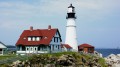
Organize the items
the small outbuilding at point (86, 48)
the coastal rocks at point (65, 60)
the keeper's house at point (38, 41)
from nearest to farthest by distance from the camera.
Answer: the coastal rocks at point (65, 60), the keeper's house at point (38, 41), the small outbuilding at point (86, 48)

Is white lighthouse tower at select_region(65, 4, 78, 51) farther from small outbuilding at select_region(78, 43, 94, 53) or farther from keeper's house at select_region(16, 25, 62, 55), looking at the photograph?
keeper's house at select_region(16, 25, 62, 55)

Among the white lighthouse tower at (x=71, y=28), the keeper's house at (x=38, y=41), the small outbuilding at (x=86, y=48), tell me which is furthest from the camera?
the small outbuilding at (x=86, y=48)

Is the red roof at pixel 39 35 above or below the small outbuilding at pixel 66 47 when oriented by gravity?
above

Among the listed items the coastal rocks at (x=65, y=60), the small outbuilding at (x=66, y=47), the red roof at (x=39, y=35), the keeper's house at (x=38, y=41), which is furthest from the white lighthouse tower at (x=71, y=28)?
the coastal rocks at (x=65, y=60)

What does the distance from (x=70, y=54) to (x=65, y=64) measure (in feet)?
11.2

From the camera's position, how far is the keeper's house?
69062 millimetres

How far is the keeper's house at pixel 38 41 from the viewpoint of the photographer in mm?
69062

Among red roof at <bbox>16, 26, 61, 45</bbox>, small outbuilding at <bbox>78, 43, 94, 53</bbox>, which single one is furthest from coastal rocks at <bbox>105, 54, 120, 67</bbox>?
red roof at <bbox>16, 26, 61, 45</bbox>

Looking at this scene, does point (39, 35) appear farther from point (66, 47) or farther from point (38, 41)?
point (66, 47)

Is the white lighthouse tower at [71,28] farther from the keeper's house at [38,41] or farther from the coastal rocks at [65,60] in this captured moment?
the coastal rocks at [65,60]

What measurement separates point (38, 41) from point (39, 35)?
4.19 ft

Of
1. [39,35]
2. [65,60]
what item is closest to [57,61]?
[65,60]

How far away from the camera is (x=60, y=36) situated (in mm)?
73562

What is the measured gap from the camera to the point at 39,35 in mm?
70000
